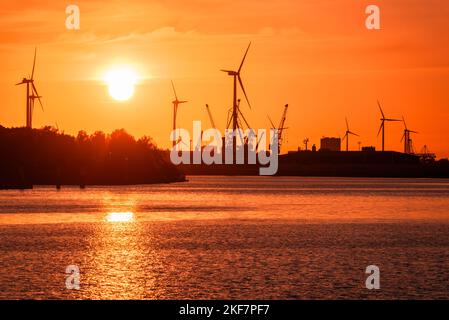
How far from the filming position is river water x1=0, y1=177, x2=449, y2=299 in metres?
64.5

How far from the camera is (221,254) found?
88438 millimetres

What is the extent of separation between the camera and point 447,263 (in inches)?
3206

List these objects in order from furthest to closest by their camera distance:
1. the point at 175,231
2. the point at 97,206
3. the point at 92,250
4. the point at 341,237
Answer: the point at 97,206 < the point at 175,231 < the point at 341,237 < the point at 92,250

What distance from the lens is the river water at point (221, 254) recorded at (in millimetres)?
64500

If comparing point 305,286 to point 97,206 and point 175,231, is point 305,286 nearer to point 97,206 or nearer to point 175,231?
point 175,231

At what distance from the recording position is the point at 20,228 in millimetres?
121688

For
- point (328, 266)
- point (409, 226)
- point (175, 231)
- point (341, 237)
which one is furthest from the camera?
point (409, 226)

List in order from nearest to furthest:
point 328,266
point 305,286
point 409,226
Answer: point 305,286 → point 328,266 → point 409,226

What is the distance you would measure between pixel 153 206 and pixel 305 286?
122 m

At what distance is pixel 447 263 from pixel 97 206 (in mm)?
110913
